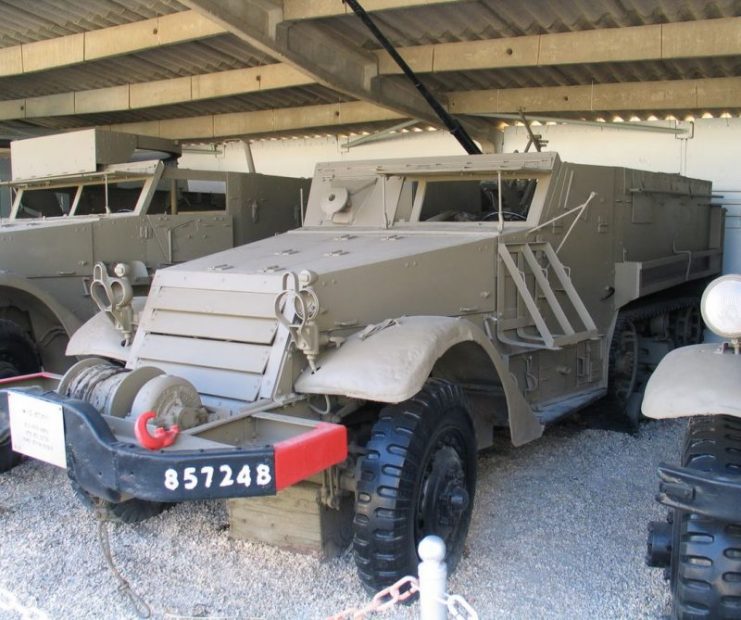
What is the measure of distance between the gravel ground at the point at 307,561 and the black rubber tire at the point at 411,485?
0.23 meters

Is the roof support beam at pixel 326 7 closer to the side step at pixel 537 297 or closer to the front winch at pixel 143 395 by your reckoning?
the side step at pixel 537 297

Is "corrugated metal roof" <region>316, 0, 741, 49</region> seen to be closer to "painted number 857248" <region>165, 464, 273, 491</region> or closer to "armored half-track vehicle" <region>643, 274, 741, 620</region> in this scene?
"armored half-track vehicle" <region>643, 274, 741, 620</region>

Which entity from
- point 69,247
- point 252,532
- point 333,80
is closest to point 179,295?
point 252,532

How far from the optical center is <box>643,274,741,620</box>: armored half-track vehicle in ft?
7.49

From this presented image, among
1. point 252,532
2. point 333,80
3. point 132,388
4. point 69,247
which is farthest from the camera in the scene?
point 333,80

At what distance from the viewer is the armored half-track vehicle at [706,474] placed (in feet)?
7.49

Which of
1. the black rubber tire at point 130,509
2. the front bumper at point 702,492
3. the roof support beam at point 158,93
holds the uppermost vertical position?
the roof support beam at point 158,93

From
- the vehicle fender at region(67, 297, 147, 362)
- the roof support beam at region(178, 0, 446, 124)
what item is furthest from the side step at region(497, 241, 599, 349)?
the roof support beam at region(178, 0, 446, 124)

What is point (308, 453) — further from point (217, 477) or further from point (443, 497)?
point (443, 497)

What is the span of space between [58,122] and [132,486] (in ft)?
43.9

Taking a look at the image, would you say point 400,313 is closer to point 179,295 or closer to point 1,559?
point 179,295

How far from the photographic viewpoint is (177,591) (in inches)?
135

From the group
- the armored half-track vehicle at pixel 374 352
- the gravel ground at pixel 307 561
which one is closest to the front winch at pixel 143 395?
the armored half-track vehicle at pixel 374 352

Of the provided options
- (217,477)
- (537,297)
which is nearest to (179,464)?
(217,477)
